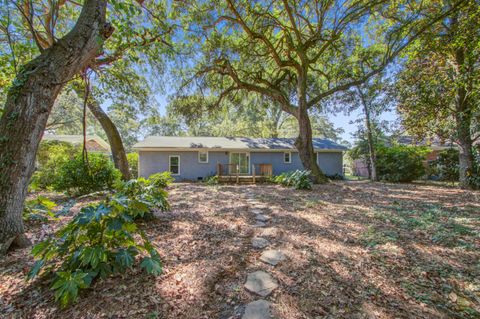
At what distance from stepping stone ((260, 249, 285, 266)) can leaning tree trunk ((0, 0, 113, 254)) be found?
322cm

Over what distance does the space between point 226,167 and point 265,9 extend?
347 inches

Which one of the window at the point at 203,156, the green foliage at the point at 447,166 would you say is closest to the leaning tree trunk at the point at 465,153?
the green foliage at the point at 447,166

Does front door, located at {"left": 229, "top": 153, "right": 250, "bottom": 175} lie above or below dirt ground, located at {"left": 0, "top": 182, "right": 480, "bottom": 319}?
above

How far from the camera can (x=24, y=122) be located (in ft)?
8.76

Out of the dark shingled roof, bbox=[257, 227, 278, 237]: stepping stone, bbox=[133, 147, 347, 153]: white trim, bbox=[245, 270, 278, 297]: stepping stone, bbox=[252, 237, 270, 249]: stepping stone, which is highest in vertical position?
the dark shingled roof

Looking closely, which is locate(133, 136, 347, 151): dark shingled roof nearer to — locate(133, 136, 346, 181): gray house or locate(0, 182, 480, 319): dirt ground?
locate(133, 136, 346, 181): gray house

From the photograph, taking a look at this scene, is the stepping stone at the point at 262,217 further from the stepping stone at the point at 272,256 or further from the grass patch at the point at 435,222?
the grass patch at the point at 435,222

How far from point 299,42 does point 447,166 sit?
11.1 meters

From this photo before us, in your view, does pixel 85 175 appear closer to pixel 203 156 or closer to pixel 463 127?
pixel 203 156

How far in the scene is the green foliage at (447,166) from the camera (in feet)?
38.4

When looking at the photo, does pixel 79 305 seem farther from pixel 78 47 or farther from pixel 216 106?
pixel 216 106

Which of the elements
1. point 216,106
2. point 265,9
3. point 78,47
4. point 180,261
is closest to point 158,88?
point 216,106

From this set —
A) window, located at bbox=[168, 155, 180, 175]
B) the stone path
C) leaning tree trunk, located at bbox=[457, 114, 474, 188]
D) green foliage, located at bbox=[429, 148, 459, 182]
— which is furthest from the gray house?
the stone path

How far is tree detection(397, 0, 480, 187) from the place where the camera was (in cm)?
704
